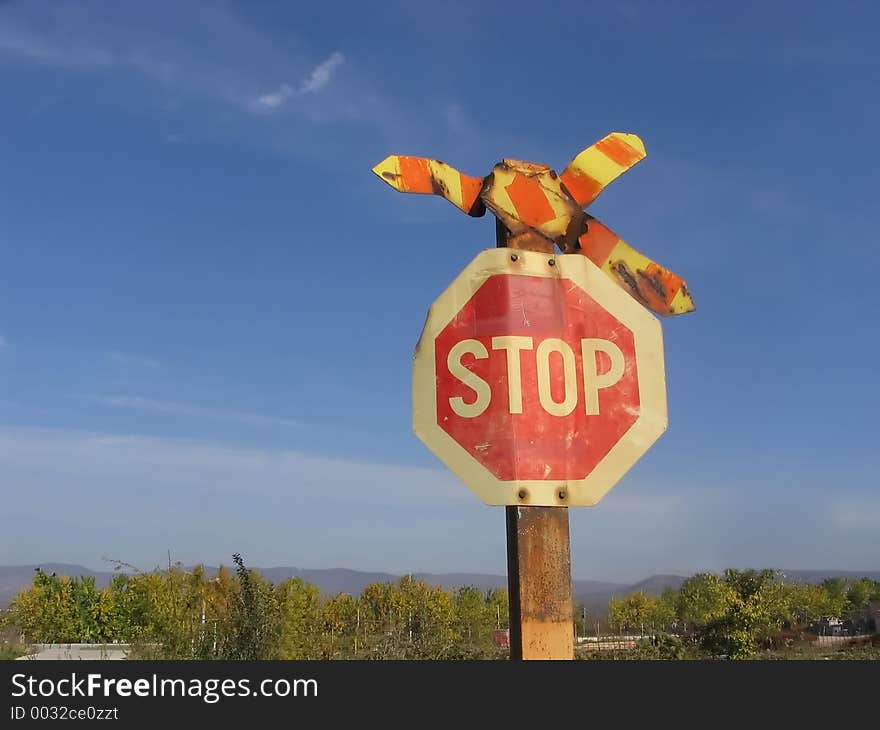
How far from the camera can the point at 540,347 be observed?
2986mm

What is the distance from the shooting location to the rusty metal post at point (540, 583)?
111 inches

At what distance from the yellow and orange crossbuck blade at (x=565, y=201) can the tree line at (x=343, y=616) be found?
26.8 feet

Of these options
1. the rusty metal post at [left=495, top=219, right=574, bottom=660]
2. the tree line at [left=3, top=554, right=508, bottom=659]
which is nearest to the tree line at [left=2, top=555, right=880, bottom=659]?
the tree line at [left=3, top=554, right=508, bottom=659]

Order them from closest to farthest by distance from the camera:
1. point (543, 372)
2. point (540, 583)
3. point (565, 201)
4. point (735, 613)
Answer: point (540, 583) < point (543, 372) < point (565, 201) < point (735, 613)

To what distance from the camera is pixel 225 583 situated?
1181 centimetres

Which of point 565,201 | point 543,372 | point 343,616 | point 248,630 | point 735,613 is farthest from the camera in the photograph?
point 343,616

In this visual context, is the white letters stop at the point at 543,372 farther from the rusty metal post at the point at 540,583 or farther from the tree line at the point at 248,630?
the tree line at the point at 248,630

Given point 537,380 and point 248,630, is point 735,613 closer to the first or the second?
point 248,630

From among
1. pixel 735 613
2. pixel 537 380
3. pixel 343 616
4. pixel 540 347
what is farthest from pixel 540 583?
pixel 343 616

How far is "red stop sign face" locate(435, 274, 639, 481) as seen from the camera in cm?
291

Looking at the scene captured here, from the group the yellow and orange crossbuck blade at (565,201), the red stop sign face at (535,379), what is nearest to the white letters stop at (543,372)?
the red stop sign face at (535,379)

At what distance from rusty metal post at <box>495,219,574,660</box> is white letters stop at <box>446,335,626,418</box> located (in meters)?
0.36

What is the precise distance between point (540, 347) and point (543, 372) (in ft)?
0.29

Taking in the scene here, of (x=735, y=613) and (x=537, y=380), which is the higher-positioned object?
(x=537, y=380)
